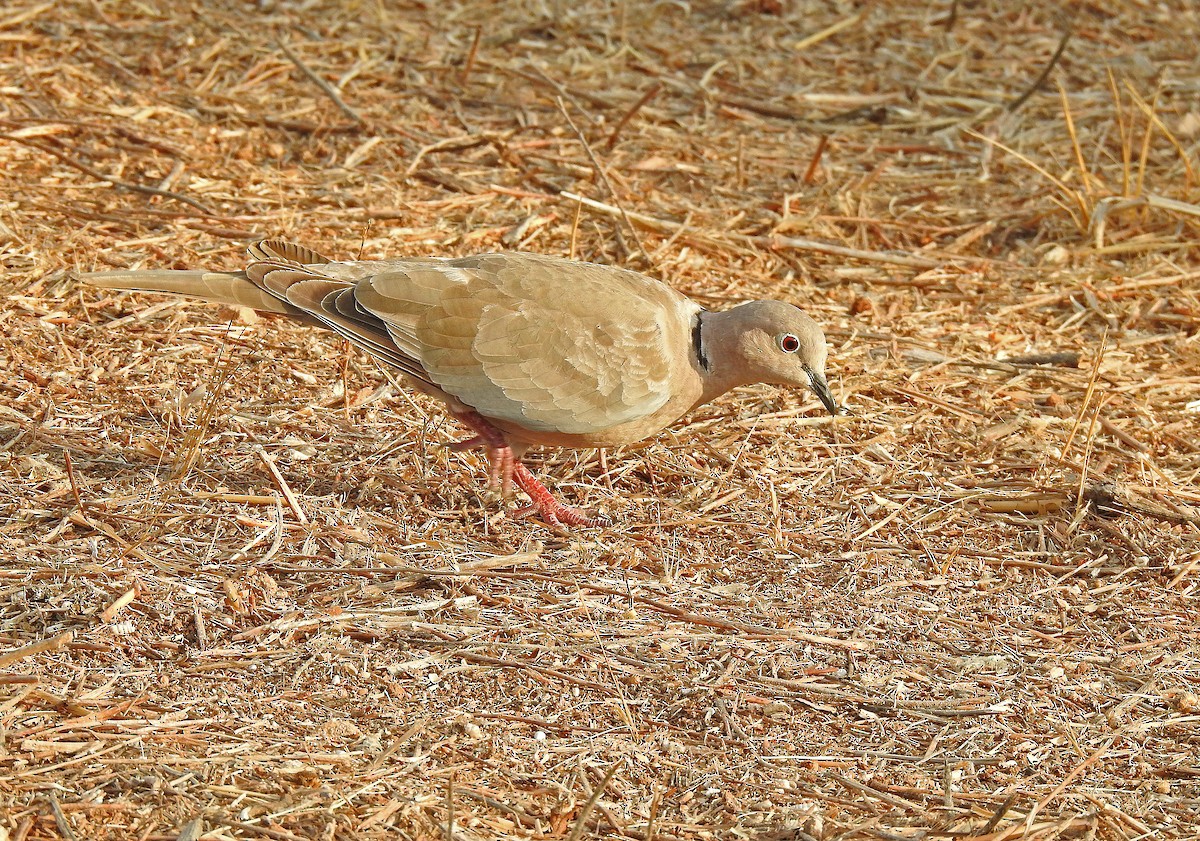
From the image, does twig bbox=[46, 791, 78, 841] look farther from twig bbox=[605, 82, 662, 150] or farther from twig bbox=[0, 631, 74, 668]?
twig bbox=[605, 82, 662, 150]

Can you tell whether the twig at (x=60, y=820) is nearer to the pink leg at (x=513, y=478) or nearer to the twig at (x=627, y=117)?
the pink leg at (x=513, y=478)

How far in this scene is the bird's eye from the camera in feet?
14.4

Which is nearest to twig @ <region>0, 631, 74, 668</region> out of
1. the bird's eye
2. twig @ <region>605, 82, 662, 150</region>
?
the bird's eye

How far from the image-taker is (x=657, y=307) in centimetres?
446

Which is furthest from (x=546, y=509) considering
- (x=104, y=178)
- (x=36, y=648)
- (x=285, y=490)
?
(x=104, y=178)

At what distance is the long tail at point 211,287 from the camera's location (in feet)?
13.9

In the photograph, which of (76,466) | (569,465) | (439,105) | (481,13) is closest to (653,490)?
(569,465)

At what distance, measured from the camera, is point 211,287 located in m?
4.27

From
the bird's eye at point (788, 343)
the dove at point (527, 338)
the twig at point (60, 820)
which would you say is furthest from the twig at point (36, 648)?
the bird's eye at point (788, 343)

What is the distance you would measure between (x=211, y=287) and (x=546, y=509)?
1.31m

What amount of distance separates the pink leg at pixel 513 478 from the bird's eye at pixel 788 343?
2.78 ft

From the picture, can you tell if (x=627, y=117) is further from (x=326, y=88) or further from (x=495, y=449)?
(x=495, y=449)

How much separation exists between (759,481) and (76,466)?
229 cm

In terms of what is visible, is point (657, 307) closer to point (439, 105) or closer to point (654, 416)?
point (654, 416)
